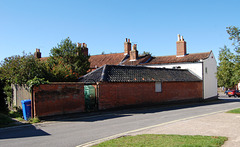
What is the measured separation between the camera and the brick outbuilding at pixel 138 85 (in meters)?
18.8

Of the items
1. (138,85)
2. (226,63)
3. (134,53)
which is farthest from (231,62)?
(134,53)

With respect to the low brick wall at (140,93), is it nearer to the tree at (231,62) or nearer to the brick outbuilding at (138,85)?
the brick outbuilding at (138,85)

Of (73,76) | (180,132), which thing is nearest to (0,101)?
(73,76)

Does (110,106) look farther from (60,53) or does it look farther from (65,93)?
(60,53)

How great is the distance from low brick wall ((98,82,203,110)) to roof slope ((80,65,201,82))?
20.3 inches

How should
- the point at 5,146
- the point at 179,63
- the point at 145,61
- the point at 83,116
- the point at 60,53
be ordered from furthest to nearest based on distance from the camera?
the point at 145,61 → the point at 179,63 → the point at 60,53 → the point at 83,116 → the point at 5,146

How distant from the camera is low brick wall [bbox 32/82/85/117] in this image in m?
14.0

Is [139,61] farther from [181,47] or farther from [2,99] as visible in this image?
[2,99]

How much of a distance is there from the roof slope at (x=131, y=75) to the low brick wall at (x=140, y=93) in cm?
52

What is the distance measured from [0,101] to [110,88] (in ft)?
32.1

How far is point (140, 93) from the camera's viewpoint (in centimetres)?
2172

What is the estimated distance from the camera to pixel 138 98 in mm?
21438

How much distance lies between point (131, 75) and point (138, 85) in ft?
4.41

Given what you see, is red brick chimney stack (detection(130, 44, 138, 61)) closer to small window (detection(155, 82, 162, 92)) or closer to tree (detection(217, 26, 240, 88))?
small window (detection(155, 82, 162, 92))
